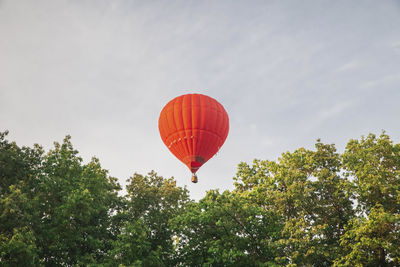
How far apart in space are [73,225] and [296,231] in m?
12.6

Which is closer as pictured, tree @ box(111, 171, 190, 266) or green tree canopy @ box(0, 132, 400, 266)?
green tree canopy @ box(0, 132, 400, 266)

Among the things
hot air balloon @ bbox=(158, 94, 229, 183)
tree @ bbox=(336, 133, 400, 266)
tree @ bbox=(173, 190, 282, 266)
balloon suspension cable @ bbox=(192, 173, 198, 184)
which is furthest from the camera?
tree @ bbox=(173, 190, 282, 266)

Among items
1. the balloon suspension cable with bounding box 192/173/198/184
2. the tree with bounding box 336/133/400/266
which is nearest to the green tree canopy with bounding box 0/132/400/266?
the tree with bounding box 336/133/400/266

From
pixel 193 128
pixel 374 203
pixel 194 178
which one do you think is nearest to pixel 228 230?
pixel 194 178

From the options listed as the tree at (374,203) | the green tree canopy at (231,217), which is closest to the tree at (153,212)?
the green tree canopy at (231,217)

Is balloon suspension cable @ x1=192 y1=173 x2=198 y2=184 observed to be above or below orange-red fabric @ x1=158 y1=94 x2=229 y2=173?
below

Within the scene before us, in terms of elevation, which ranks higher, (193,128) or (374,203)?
(193,128)

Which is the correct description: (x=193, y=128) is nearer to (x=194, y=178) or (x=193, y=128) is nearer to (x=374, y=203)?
(x=194, y=178)

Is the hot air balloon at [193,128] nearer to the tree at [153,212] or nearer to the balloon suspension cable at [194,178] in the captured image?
the balloon suspension cable at [194,178]

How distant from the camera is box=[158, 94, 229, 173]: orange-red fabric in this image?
60.0 ft

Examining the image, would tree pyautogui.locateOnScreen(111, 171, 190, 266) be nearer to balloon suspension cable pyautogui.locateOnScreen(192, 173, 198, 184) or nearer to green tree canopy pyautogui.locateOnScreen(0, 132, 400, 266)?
green tree canopy pyautogui.locateOnScreen(0, 132, 400, 266)

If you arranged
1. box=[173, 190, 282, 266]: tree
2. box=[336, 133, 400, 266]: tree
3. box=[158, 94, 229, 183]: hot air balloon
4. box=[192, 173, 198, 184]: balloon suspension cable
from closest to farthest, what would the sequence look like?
box=[336, 133, 400, 266]: tree → box=[158, 94, 229, 183]: hot air balloon → box=[192, 173, 198, 184]: balloon suspension cable → box=[173, 190, 282, 266]: tree

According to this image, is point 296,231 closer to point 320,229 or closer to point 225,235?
point 320,229

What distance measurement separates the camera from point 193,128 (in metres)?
18.2
